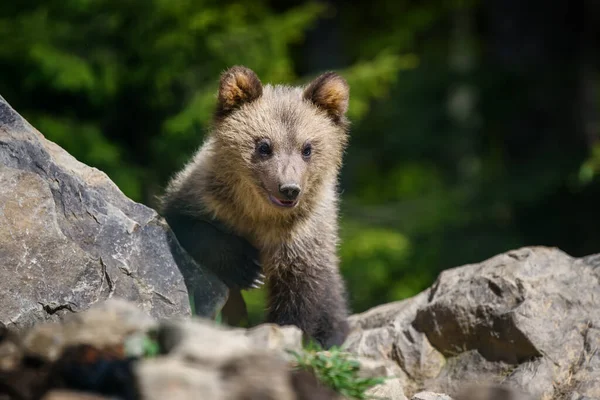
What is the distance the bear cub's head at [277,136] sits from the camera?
588 centimetres

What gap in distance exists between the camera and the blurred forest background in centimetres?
983

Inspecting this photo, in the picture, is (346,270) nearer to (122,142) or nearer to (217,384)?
(122,142)

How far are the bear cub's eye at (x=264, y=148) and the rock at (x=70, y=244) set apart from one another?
848 millimetres

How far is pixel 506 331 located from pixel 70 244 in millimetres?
2878

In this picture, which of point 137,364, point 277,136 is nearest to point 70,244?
point 277,136

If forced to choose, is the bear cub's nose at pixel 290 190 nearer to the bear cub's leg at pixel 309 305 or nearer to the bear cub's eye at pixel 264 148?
the bear cub's eye at pixel 264 148

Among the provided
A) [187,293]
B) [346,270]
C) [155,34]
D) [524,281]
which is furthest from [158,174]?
[524,281]

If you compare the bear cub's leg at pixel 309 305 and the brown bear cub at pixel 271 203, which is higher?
the brown bear cub at pixel 271 203

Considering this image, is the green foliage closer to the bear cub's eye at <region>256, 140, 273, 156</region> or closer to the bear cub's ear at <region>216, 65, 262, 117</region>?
the bear cub's eye at <region>256, 140, 273, 156</region>

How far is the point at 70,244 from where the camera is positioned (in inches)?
201

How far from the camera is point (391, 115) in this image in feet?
52.9

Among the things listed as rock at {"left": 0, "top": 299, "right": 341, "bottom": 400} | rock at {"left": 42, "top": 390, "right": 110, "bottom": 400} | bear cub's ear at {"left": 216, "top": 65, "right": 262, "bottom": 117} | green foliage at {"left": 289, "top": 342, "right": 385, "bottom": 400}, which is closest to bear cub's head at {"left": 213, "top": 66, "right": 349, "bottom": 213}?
bear cub's ear at {"left": 216, "top": 65, "right": 262, "bottom": 117}

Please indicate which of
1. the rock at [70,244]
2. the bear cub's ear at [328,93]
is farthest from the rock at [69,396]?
the bear cub's ear at [328,93]

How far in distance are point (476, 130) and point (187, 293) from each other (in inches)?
420
